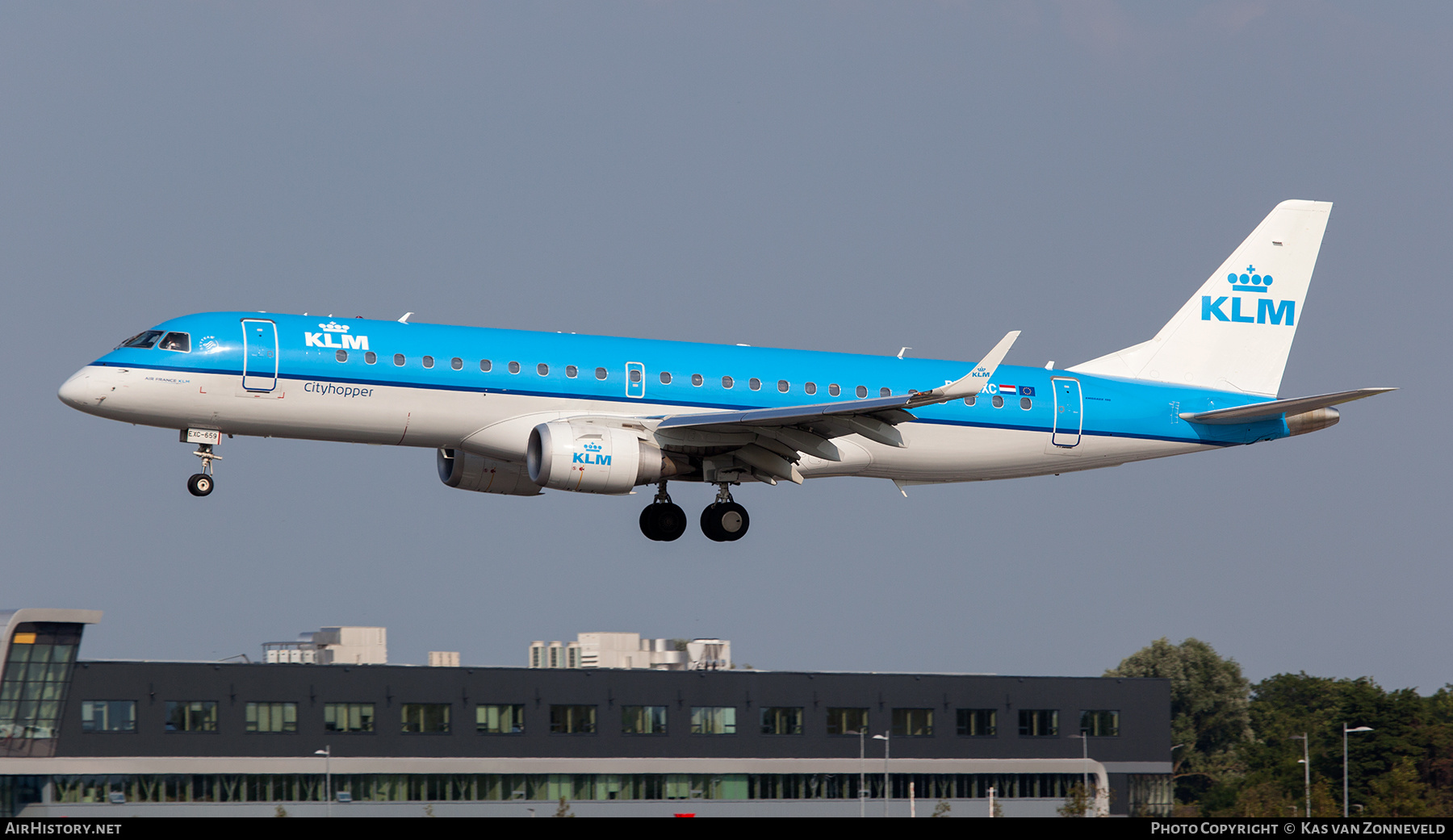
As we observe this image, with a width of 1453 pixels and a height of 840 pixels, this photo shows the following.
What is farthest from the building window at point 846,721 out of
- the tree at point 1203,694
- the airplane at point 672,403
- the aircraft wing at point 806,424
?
the tree at point 1203,694

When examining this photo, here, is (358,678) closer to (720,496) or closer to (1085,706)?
(720,496)

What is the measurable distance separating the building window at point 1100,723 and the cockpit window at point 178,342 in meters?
50.5

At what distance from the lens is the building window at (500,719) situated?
212ft

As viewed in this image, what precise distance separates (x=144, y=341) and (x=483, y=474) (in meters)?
8.80

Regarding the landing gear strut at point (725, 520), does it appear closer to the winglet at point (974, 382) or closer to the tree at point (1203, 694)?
the winglet at point (974, 382)

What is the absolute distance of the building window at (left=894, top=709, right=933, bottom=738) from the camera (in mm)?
71125

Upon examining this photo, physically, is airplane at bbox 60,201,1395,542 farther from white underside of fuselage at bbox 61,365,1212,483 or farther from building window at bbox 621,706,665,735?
building window at bbox 621,706,665,735

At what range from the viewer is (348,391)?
35.7 metres

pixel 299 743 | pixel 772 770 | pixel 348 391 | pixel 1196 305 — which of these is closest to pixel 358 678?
pixel 299 743

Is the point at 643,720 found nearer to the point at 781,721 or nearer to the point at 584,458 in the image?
the point at 781,721

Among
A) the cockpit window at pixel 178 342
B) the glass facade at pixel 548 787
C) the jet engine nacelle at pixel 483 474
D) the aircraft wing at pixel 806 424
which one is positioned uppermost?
the cockpit window at pixel 178 342

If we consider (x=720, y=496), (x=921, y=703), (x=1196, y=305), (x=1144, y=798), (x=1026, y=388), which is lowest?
(x=1144, y=798)

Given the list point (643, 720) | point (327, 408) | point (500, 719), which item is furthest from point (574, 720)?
point (327, 408)

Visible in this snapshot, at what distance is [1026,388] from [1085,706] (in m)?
37.0
